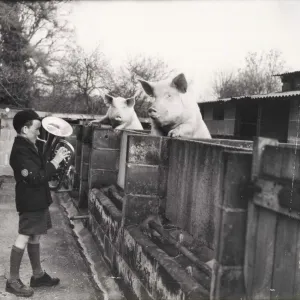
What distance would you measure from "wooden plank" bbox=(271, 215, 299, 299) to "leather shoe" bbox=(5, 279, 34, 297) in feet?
8.99

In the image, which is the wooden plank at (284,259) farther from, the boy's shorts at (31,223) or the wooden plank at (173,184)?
the boy's shorts at (31,223)

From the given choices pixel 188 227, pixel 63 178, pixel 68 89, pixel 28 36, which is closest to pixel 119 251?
pixel 188 227

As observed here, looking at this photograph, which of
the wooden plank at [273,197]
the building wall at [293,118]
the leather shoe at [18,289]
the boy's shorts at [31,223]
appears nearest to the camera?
the wooden plank at [273,197]

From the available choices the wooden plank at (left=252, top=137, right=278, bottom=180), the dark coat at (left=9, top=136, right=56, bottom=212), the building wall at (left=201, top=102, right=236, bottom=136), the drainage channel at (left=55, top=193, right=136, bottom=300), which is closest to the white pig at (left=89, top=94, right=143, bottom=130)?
the drainage channel at (left=55, top=193, right=136, bottom=300)

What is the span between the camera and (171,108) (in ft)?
18.5

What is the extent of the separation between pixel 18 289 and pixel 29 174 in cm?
120

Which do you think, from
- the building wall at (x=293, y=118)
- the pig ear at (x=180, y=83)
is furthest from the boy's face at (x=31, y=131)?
the building wall at (x=293, y=118)

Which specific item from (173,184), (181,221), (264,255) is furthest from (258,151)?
(173,184)

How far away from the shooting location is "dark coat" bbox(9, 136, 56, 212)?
4344 mm

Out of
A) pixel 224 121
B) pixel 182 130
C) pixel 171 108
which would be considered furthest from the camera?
pixel 224 121

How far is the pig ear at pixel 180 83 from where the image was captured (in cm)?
560

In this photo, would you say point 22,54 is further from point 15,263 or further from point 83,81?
point 15,263

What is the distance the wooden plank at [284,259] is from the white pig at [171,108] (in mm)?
3098

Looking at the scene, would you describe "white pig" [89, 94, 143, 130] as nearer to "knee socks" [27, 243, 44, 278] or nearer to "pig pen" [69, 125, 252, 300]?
"pig pen" [69, 125, 252, 300]
